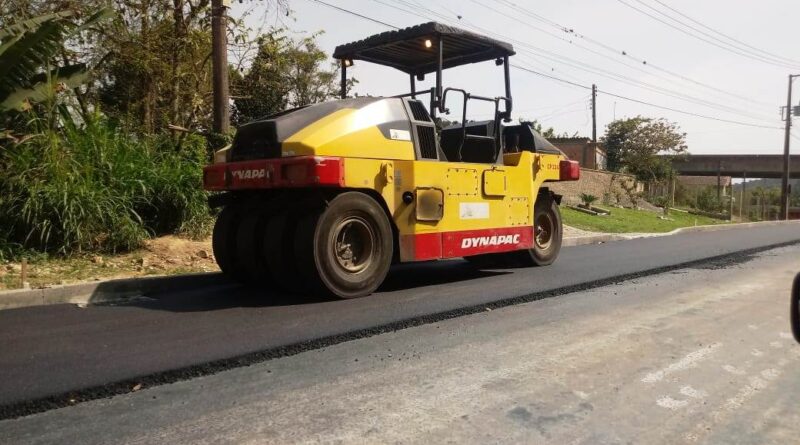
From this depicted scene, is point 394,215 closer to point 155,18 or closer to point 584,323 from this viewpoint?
point 584,323

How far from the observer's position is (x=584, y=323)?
5.01 m

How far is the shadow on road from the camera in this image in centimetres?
574

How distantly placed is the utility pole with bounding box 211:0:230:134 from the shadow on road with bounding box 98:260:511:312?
12.5ft

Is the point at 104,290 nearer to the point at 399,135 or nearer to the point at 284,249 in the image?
the point at 284,249

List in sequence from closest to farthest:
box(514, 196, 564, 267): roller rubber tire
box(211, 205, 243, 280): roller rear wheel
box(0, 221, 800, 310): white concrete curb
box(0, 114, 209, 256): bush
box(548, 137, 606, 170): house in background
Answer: box(0, 221, 800, 310): white concrete curb, box(211, 205, 243, 280): roller rear wheel, box(0, 114, 209, 256): bush, box(514, 196, 564, 267): roller rubber tire, box(548, 137, 606, 170): house in background

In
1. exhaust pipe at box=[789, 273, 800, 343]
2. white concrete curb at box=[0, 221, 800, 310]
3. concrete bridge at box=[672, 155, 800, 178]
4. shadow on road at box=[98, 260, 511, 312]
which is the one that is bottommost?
shadow on road at box=[98, 260, 511, 312]

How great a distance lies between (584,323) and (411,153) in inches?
100

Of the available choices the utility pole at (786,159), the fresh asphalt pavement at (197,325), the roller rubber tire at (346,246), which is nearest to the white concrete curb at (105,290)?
the fresh asphalt pavement at (197,325)

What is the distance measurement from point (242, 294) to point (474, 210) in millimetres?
2755

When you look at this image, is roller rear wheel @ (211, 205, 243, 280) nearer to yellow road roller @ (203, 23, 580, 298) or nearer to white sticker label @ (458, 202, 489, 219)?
yellow road roller @ (203, 23, 580, 298)

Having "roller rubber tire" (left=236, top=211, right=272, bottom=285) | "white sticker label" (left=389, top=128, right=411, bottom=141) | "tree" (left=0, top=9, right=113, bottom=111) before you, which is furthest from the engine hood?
"tree" (left=0, top=9, right=113, bottom=111)

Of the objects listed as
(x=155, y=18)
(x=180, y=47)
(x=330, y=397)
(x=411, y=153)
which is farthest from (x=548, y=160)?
(x=155, y=18)

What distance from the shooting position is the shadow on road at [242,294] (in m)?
5.74

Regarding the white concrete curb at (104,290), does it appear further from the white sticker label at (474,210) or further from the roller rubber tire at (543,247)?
the roller rubber tire at (543,247)
